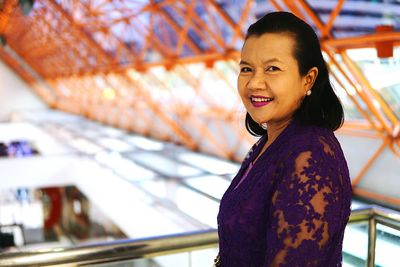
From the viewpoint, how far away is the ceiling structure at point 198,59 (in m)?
11.3

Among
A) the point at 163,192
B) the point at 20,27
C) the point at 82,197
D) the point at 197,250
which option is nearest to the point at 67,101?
the point at 20,27

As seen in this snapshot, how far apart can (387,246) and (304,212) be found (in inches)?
87.0

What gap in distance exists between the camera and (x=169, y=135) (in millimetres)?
25406

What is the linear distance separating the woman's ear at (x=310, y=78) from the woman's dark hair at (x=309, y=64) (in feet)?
0.05

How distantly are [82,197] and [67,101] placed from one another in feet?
61.6

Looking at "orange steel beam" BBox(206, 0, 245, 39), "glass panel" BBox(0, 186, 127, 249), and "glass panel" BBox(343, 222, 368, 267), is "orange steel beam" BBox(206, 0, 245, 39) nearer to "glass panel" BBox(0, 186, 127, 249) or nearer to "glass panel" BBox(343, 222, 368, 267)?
"glass panel" BBox(343, 222, 368, 267)

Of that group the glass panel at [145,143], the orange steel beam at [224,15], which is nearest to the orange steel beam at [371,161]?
the orange steel beam at [224,15]

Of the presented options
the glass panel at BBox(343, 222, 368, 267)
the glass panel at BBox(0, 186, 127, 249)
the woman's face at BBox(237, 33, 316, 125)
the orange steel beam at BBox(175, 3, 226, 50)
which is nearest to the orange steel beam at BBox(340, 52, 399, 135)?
the orange steel beam at BBox(175, 3, 226, 50)

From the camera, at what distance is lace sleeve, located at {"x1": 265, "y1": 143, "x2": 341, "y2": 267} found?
5.52 feet

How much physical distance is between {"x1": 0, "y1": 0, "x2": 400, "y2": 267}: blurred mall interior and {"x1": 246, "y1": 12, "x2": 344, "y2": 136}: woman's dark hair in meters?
0.47

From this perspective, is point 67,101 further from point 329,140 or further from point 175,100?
point 329,140

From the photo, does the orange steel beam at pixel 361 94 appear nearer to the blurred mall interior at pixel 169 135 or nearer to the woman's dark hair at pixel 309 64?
the blurred mall interior at pixel 169 135

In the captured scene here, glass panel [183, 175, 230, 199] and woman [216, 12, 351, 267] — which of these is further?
glass panel [183, 175, 230, 199]

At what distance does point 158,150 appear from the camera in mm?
22750
